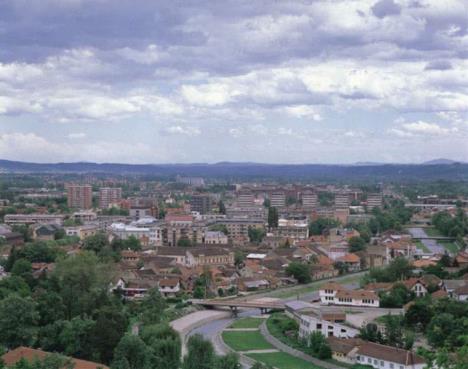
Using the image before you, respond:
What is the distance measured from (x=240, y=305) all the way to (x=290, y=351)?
265 inches

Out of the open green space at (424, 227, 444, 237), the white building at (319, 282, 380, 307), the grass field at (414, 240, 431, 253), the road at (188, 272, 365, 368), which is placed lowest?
the road at (188, 272, 365, 368)

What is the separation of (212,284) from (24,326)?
48.5ft

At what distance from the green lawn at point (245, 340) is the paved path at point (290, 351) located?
185 millimetres

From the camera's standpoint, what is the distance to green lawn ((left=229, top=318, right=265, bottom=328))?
2664 centimetres

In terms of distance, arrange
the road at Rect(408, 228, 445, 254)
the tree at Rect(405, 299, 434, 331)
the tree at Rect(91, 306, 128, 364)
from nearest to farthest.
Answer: the tree at Rect(91, 306, 128, 364) → the tree at Rect(405, 299, 434, 331) → the road at Rect(408, 228, 445, 254)

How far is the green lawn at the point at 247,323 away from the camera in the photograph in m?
26.6

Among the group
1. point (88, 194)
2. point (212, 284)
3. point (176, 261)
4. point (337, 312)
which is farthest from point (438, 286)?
point (88, 194)

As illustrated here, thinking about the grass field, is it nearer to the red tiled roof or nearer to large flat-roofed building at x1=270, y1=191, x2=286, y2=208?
the red tiled roof

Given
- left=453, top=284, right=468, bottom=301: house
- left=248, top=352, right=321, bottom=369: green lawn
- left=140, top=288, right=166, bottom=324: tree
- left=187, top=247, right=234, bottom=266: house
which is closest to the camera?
left=248, top=352, right=321, bottom=369: green lawn

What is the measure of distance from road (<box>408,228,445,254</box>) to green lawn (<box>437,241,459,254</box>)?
384 millimetres

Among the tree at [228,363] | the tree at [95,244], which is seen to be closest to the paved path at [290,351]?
the tree at [228,363]

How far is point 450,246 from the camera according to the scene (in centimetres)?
5175

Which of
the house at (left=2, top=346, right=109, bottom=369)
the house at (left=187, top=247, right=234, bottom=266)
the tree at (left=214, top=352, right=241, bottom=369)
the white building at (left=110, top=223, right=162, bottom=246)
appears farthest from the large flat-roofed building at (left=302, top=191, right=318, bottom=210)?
the house at (left=2, top=346, right=109, bottom=369)

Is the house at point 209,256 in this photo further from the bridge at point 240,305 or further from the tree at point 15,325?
the tree at point 15,325
